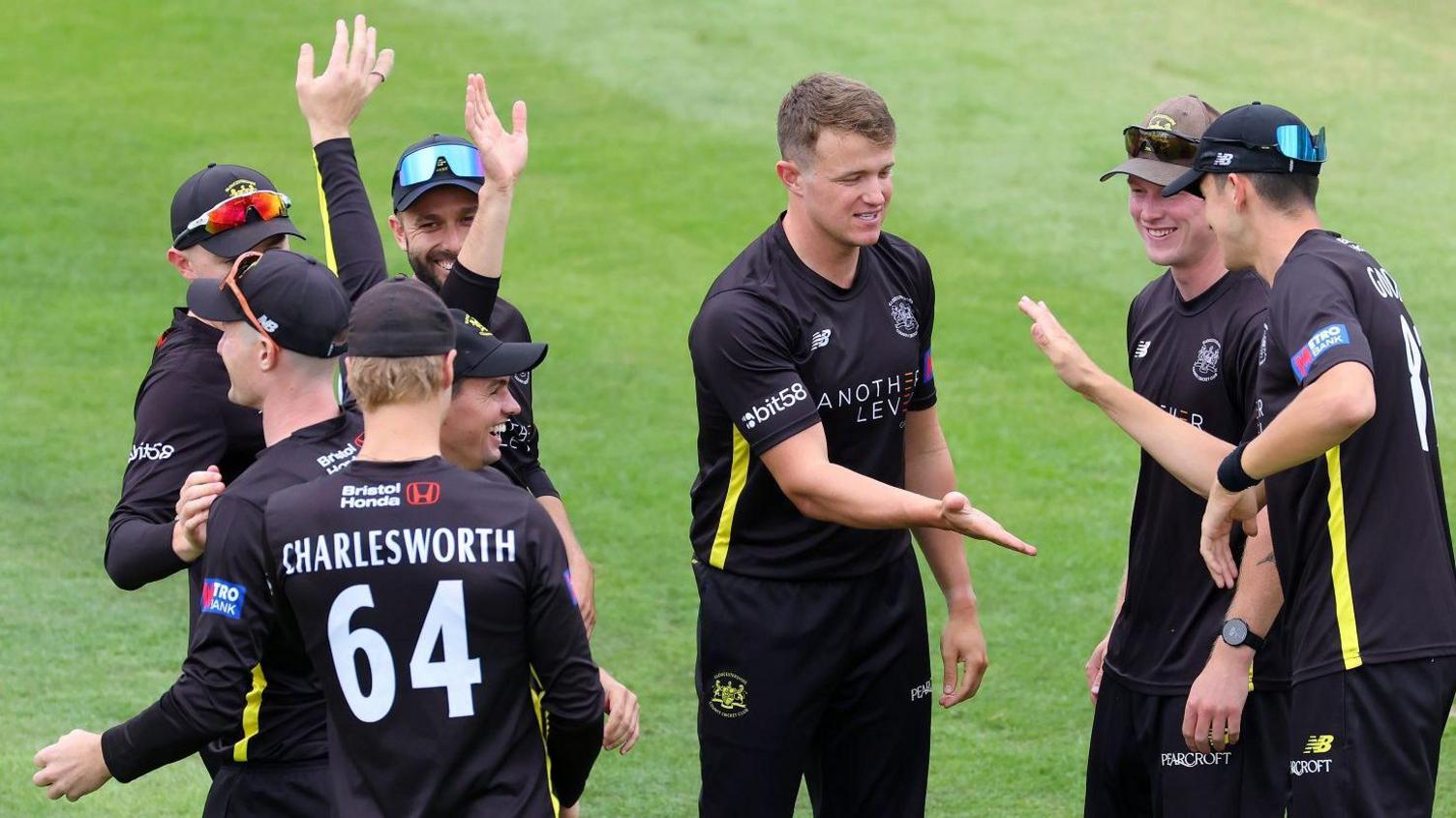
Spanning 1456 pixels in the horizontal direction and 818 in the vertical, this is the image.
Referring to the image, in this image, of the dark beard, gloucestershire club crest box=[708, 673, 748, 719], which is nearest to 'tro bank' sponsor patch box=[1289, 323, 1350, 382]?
gloucestershire club crest box=[708, 673, 748, 719]

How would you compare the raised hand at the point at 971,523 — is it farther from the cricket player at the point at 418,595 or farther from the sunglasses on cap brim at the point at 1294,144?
the sunglasses on cap brim at the point at 1294,144

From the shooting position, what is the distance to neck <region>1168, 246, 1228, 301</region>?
509 centimetres

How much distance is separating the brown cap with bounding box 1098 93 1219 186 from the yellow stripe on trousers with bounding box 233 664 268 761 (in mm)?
2765

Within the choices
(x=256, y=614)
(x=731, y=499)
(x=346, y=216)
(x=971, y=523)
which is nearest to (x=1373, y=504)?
(x=971, y=523)

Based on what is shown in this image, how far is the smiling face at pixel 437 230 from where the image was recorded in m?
5.48

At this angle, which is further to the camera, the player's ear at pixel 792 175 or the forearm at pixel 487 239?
the player's ear at pixel 792 175

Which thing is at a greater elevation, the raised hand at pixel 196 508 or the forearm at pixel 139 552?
the raised hand at pixel 196 508

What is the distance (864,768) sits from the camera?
17.3ft

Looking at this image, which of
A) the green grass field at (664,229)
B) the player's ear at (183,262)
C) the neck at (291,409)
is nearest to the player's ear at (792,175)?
the neck at (291,409)

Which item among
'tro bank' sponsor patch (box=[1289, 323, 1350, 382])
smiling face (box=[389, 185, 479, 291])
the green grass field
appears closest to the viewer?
'tro bank' sponsor patch (box=[1289, 323, 1350, 382])

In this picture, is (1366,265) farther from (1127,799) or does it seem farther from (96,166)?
(96,166)

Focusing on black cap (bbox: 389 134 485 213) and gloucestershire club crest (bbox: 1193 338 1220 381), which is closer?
gloucestershire club crest (bbox: 1193 338 1220 381)

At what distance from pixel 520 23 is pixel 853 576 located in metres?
14.6

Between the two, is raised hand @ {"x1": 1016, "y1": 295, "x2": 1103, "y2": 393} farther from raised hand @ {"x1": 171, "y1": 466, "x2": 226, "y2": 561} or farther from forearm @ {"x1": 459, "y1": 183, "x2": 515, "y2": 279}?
raised hand @ {"x1": 171, "y1": 466, "x2": 226, "y2": 561}
